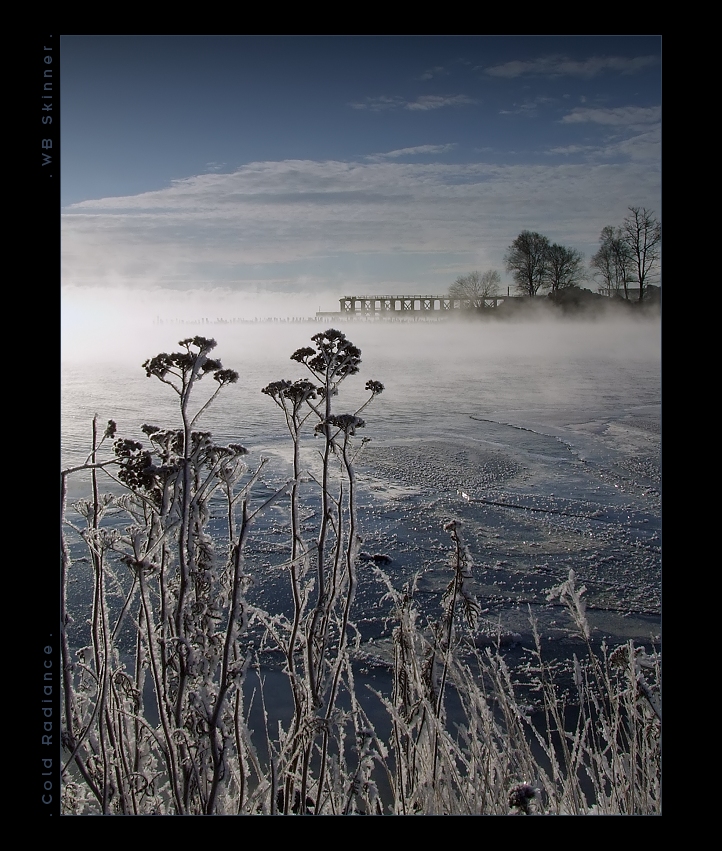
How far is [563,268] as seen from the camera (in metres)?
1.90

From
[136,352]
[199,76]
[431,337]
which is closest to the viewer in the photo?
[199,76]

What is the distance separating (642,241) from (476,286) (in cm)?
49

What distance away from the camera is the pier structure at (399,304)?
1.87m

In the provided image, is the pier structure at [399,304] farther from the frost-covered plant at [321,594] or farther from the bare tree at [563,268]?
the frost-covered plant at [321,594]

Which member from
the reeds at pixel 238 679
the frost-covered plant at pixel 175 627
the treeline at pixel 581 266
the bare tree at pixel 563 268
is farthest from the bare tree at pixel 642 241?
the frost-covered plant at pixel 175 627

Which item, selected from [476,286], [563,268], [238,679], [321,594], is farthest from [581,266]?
[238,679]

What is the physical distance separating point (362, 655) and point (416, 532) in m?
0.41

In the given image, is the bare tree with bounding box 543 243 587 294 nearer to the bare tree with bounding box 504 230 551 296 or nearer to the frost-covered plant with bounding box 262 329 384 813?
the bare tree with bounding box 504 230 551 296

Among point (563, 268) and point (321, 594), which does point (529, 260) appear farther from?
point (321, 594)

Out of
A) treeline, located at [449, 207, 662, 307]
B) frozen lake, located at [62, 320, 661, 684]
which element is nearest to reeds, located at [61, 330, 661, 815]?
frozen lake, located at [62, 320, 661, 684]

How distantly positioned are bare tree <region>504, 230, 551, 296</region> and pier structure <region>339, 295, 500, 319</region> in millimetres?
112
